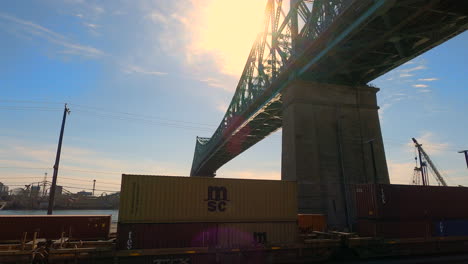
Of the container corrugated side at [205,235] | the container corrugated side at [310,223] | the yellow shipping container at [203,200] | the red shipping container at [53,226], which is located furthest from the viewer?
the container corrugated side at [310,223]

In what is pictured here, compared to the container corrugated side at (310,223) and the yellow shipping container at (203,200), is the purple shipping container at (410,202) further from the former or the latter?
the yellow shipping container at (203,200)

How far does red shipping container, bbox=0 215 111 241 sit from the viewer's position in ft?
59.1

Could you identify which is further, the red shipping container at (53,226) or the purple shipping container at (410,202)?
the red shipping container at (53,226)

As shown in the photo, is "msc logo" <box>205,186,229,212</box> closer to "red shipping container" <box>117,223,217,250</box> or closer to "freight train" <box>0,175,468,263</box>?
"freight train" <box>0,175,468,263</box>

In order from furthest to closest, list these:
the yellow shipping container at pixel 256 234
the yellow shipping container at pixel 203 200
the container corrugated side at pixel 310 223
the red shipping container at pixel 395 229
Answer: the container corrugated side at pixel 310 223
the red shipping container at pixel 395 229
the yellow shipping container at pixel 256 234
the yellow shipping container at pixel 203 200

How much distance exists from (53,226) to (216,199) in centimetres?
1215

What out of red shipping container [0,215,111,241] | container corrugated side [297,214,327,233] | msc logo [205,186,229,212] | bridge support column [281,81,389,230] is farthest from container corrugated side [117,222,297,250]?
bridge support column [281,81,389,230]

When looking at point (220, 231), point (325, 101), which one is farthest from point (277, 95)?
point (220, 231)

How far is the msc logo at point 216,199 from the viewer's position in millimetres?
14174

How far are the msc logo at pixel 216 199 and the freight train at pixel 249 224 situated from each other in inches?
1.9

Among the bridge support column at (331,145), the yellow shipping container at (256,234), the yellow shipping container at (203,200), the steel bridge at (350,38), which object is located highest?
the steel bridge at (350,38)

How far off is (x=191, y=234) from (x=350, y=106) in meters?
24.5

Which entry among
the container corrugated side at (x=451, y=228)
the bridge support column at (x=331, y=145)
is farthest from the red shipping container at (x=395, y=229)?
the bridge support column at (x=331, y=145)

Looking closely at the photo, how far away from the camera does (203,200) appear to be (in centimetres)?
1412
